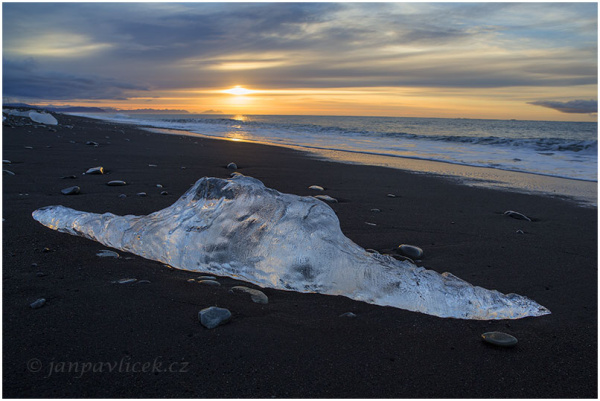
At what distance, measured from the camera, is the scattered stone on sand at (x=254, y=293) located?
2041 millimetres

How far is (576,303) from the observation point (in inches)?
89.7

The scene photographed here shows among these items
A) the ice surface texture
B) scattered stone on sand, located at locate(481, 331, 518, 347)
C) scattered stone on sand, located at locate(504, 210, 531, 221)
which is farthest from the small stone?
scattered stone on sand, located at locate(504, 210, 531, 221)

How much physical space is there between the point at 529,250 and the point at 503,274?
72 cm

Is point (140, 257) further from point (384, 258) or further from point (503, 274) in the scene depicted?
point (503, 274)

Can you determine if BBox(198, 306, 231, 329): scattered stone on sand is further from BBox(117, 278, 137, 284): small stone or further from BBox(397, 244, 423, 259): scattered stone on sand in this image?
BBox(397, 244, 423, 259): scattered stone on sand

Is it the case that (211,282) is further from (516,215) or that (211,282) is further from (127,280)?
(516,215)

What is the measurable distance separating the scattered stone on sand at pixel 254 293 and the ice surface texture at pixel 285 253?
9 centimetres

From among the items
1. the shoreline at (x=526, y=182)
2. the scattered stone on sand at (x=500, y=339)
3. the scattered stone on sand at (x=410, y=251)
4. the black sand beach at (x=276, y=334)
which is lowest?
the black sand beach at (x=276, y=334)

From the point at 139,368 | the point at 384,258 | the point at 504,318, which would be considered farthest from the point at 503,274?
the point at 139,368

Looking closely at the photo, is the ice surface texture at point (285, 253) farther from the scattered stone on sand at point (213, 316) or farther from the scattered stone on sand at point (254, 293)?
the scattered stone on sand at point (213, 316)

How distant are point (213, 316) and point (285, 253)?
1.72ft

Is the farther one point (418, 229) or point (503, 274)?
point (418, 229)

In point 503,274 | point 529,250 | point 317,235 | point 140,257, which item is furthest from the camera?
point 529,250

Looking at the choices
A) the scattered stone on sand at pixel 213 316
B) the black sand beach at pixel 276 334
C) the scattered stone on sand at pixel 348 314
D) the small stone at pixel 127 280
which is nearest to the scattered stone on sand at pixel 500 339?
the black sand beach at pixel 276 334
